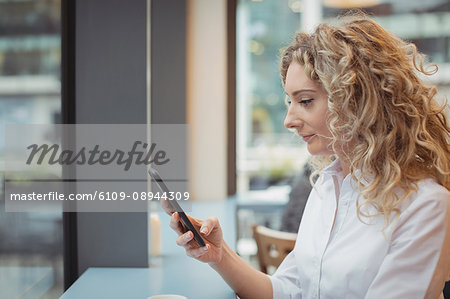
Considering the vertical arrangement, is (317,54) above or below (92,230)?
above

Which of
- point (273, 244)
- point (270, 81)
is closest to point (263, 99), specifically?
point (270, 81)

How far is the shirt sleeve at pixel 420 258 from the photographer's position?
1215 mm

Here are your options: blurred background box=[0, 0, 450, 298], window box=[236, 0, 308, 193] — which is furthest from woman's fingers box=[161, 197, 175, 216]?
window box=[236, 0, 308, 193]

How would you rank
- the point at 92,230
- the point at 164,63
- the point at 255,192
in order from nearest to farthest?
1. the point at 92,230
2. the point at 164,63
3. the point at 255,192

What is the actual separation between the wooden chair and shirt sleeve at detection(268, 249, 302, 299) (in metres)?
0.73

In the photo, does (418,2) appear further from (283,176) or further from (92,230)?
(92,230)

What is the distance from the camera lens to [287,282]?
1575 millimetres

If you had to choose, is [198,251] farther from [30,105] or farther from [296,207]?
[296,207]

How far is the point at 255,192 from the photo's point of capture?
4008 millimetres

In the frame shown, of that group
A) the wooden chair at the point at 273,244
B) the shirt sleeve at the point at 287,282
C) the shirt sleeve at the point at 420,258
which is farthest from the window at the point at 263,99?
the shirt sleeve at the point at 420,258

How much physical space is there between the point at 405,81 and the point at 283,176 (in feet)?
9.25

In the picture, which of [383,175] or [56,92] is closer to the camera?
[383,175]

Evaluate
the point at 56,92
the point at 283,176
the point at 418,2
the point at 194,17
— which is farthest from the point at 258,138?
the point at 56,92

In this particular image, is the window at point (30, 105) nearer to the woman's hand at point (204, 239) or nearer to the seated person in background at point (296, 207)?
the woman's hand at point (204, 239)
